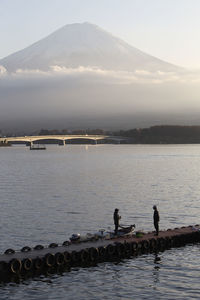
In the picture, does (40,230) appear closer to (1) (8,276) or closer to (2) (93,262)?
(2) (93,262)

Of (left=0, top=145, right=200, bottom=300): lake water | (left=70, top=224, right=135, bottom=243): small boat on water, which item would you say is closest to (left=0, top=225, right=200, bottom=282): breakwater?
(left=70, top=224, right=135, bottom=243): small boat on water

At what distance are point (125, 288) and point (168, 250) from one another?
8703mm

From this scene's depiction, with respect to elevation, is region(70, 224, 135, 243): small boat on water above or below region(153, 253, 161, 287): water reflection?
above

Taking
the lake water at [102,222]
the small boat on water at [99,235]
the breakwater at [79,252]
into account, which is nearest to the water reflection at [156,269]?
the lake water at [102,222]

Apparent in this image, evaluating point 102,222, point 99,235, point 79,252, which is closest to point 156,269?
point 79,252

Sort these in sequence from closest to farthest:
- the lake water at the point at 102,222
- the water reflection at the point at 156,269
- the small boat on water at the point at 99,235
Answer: the lake water at the point at 102,222 → the water reflection at the point at 156,269 → the small boat on water at the point at 99,235

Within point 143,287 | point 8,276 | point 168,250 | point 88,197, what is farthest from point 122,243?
point 88,197

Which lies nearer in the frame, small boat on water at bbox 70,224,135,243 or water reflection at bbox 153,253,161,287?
water reflection at bbox 153,253,161,287

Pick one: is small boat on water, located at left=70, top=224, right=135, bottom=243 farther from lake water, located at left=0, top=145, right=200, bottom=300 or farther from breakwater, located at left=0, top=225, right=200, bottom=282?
lake water, located at left=0, top=145, right=200, bottom=300

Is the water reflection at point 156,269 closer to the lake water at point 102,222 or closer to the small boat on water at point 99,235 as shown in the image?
the lake water at point 102,222

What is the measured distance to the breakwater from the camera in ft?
82.5

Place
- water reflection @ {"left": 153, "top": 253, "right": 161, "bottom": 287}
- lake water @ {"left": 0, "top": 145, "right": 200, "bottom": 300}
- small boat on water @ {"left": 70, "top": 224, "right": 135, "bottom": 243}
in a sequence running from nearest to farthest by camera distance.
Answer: lake water @ {"left": 0, "top": 145, "right": 200, "bottom": 300}
water reflection @ {"left": 153, "top": 253, "right": 161, "bottom": 287}
small boat on water @ {"left": 70, "top": 224, "right": 135, "bottom": 243}

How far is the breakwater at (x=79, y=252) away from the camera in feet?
82.5

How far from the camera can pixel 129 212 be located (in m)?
48.6
